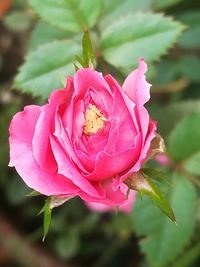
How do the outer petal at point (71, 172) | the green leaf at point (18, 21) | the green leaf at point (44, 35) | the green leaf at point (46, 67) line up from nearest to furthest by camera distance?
the outer petal at point (71, 172), the green leaf at point (46, 67), the green leaf at point (44, 35), the green leaf at point (18, 21)

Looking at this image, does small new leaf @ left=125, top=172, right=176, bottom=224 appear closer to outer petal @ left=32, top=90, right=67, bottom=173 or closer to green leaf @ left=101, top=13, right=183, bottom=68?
outer petal @ left=32, top=90, right=67, bottom=173

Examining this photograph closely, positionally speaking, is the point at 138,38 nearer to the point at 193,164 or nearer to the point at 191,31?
the point at 193,164

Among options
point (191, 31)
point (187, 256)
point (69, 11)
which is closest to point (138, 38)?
point (69, 11)

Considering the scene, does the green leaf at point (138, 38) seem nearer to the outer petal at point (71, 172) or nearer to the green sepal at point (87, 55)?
the green sepal at point (87, 55)

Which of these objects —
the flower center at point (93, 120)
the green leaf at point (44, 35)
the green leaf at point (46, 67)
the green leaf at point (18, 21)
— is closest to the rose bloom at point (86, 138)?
the flower center at point (93, 120)

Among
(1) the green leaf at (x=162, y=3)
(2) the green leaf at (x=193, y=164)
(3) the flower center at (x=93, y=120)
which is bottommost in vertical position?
(2) the green leaf at (x=193, y=164)

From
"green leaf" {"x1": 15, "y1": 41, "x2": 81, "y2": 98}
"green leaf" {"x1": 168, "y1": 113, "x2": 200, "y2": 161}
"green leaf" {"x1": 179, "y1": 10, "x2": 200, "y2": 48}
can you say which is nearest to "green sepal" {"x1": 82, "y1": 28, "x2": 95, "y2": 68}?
"green leaf" {"x1": 15, "y1": 41, "x2": 81, "y2": 98}
